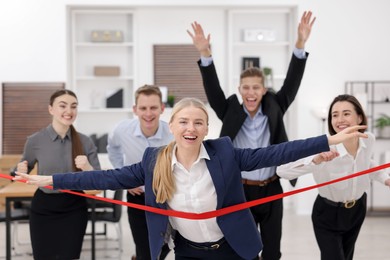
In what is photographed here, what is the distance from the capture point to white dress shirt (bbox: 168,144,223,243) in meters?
3.11

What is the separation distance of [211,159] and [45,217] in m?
1.98

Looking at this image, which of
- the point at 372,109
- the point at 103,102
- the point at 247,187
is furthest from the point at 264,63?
the point at 247,187

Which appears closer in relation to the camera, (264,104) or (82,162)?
(82,162)

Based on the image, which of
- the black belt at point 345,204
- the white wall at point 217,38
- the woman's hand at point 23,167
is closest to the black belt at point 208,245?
the black belt at point 345,204

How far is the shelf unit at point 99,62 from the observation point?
8938mm

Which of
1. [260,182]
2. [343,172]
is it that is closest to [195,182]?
[343,172]

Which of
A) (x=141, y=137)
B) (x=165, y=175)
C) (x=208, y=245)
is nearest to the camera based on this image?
(x=165, y=175)

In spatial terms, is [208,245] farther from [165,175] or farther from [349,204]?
[349,204]

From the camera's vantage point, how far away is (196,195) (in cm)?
311

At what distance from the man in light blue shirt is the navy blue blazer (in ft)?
4.15

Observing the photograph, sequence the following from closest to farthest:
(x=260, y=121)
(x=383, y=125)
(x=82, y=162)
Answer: (x=82, y=162) < (x=260, y=121) < (x=383, y=125)

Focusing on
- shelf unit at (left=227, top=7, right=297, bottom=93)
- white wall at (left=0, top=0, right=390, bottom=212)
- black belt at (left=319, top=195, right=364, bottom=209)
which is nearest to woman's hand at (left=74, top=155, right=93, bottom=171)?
black belt at (left=319, top=195, right=364, bottom=209)

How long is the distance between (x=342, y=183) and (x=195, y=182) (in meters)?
1.20

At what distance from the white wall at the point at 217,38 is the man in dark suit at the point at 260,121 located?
437 centimetres
